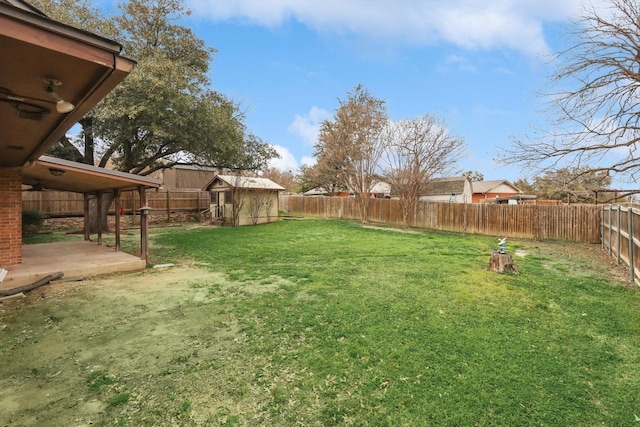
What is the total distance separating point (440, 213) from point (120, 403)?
15.4 metres

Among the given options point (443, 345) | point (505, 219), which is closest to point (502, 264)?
point (443, 345)

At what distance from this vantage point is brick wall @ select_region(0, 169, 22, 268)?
6539 millimetres

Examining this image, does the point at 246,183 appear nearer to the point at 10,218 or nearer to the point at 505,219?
the point at 10,218

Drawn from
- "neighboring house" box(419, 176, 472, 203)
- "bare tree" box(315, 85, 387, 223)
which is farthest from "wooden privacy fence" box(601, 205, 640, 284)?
"neighboring house" box(419, 176, 472, 203)

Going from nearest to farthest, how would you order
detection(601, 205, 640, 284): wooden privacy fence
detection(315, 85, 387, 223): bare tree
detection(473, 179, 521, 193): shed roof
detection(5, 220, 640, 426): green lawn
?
detection(5, 220, 640, 426): green lawn
detection(601, 205, 640, 284): wooden privacy fence
detection(315, 85, 387, 223): bare tree
detection(473, 179, 521, 193): shed roof

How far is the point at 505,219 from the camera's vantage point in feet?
44.3

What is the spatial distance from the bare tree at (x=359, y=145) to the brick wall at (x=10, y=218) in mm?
13912

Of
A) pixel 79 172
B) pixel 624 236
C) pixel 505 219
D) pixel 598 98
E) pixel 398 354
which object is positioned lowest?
pixel 398 354

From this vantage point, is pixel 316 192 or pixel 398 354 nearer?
pixel 398 354

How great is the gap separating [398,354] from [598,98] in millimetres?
7090

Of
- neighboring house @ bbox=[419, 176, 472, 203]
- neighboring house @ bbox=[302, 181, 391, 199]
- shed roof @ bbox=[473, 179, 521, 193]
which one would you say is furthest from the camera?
shed roof @ bbox=[473, 179, 521, 193]

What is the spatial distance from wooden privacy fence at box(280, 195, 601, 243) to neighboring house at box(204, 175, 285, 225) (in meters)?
6.33

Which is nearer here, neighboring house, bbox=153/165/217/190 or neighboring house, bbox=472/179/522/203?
neighboring house, bbox=153/165/217/190

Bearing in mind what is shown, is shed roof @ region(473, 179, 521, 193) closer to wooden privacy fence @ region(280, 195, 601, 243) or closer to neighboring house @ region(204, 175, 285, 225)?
wooden privacy fence @ region(280, 195, 601, 243)
